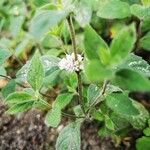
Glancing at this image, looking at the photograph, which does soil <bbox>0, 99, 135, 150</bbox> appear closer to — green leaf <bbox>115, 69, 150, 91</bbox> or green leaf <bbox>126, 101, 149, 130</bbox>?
green leaf <bbox>126, 101, 149, 130</bbox>

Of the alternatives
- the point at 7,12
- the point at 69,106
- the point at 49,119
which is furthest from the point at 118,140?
the point at 7,12

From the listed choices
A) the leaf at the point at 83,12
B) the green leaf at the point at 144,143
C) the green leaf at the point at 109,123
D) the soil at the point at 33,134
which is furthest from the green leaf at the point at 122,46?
the soil at the point at 33,134

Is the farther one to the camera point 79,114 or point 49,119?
point 79,114

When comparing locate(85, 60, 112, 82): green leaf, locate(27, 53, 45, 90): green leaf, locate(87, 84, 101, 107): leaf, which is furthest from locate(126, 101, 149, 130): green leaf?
locate(85, 60, 112, 82): green leaf

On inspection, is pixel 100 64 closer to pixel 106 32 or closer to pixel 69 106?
pixel 69 106

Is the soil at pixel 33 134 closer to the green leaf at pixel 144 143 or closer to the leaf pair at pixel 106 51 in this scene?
the green leaf at pixel 144 143

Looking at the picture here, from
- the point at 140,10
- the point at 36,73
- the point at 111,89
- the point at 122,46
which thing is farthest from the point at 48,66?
the point at 122,46
